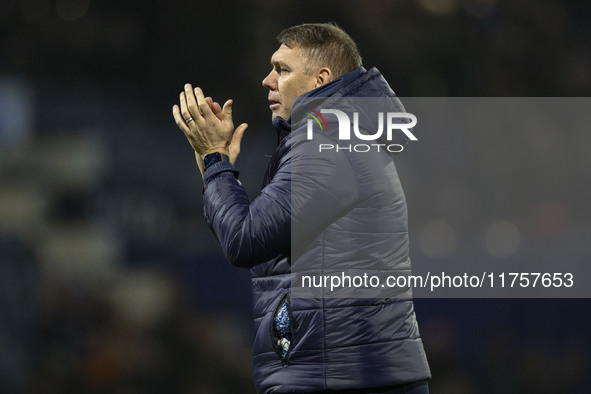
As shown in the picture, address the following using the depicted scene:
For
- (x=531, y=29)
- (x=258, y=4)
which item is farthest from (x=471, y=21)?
(x=258, y=4)

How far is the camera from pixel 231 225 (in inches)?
51.7

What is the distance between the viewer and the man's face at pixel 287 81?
1486 millimetres

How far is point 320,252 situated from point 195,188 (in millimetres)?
1660

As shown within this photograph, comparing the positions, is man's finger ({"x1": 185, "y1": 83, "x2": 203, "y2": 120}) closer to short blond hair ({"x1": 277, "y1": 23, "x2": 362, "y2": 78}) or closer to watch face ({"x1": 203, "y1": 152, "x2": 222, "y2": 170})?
watch face ({"x1": 203, "y1": 152, "x2": 222, "y2": 170})

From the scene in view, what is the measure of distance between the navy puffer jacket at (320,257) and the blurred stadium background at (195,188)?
150 cm

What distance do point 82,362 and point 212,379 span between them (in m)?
0.48

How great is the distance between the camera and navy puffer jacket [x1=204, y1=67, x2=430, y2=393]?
131 cm

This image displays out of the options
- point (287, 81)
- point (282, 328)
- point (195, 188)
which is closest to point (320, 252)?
point (282, 328)

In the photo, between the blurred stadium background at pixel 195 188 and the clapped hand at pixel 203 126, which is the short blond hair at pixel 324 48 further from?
the blurred stadium background at pixel 195 188

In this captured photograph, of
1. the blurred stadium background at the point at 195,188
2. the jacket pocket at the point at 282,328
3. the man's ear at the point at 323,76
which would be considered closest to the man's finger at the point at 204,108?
→ the man's ear at the point at 323,76

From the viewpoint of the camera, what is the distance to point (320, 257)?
4.35 feet

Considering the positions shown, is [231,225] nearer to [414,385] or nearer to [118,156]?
[414,385]
